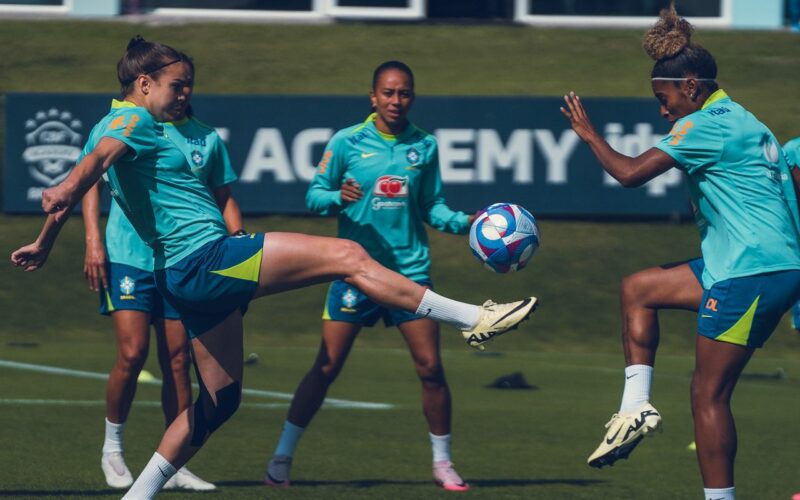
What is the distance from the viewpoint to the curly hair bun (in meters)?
7.28

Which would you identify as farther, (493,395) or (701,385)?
(493,395)

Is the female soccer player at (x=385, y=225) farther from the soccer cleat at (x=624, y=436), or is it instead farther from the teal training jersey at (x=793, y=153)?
the teal training jersey at (x=793, y=153)

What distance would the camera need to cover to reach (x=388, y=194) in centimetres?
904

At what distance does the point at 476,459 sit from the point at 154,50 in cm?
391

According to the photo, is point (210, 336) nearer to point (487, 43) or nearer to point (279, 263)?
point (279, 263)

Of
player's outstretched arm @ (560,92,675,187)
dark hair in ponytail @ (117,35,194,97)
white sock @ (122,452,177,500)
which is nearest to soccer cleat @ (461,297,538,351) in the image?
player's outstretched arm @ (560,92,675,187)

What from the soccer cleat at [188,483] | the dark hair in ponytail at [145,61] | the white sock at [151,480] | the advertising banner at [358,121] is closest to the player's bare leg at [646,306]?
the white sock at [151,480]

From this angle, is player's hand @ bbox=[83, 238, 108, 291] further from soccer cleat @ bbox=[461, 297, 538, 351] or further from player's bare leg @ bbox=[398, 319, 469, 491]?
soccer cleat @ bbox=[461, 297, 538, 351]

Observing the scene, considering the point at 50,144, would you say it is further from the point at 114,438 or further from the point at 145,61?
the point at 145,61

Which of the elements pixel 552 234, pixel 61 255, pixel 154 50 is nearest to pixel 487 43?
pixel 552 234

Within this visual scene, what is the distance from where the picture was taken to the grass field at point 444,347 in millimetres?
9320

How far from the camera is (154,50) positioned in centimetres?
712

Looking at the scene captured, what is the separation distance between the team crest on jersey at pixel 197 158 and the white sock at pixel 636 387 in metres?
2.73

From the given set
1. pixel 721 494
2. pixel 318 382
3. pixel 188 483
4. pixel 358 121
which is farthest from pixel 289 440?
pixel 358 121
